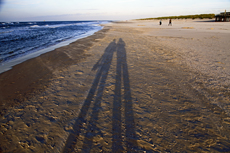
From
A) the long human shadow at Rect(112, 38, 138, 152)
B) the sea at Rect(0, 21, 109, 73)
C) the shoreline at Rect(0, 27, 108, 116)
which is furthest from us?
the sea at Rect(0, 21, 109, 73)

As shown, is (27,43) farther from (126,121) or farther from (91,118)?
(126,121)

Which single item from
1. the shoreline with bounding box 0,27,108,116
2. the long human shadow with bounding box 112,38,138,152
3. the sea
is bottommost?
the long human shadow with bounding box 112,38,138,152

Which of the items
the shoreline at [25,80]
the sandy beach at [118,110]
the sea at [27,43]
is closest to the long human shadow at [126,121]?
the sandy beach at [118,110]

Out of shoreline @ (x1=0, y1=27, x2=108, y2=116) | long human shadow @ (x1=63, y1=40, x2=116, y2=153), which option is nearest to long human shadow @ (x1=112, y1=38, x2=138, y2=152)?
long human shadow @ (x1=63, y1=40, x2=116, y2=153)

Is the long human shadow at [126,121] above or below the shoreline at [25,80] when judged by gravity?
below

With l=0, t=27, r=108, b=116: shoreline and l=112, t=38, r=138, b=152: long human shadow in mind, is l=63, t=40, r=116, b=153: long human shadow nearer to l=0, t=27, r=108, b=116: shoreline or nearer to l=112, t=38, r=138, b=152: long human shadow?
l=112, t=38, r=138, b=152: long human shadow

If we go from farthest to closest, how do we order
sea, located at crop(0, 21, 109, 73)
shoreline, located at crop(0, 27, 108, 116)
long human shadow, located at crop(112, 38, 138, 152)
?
sea, located at crop(0, 21, 109, 73) → shoreline, located at crop(0, 27, 108, 116) → long human shadow, located at crop(112, 38, 138, 152)

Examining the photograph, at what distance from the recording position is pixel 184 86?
3.46m

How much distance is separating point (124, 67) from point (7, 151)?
4.01m

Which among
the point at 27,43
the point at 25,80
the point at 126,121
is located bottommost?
the point at 126,121

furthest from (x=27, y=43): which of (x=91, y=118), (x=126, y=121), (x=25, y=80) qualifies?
(x=126, y=121)

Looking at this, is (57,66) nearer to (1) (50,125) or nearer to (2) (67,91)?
(2) (67,91)

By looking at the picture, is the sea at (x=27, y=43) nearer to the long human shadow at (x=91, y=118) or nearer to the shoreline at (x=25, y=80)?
the shoreline at (x=25, y=80)

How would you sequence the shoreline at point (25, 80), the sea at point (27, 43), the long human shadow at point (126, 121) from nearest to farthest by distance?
the long human shadow at point (126, 121), the shoreline at point (25, 80), the sea at point (27, 43)
